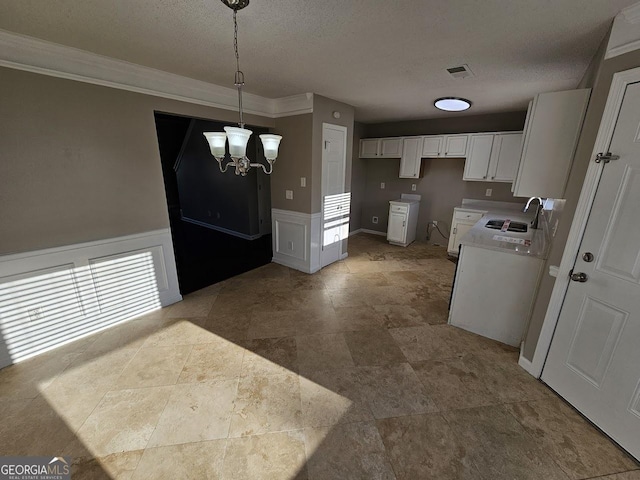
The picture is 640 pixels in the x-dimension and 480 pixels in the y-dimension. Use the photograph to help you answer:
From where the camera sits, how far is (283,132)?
12.2 ft

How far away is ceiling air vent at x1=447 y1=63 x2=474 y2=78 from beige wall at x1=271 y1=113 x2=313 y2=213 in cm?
165

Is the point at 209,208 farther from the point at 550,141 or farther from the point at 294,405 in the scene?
the point at 550,141

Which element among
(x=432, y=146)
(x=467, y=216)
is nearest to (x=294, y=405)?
(x=467, y=216)

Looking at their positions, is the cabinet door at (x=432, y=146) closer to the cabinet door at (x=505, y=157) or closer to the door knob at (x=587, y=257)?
the cabinet door at (x=505, y=157)

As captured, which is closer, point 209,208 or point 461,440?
point 461,440

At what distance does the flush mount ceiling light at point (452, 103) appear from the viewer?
11.1 ft

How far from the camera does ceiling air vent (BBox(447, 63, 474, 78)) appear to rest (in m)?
2.32

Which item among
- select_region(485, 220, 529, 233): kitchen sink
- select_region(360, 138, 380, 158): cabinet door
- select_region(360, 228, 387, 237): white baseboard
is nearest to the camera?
select_region(485, 220, 529, 233): kitchen sink

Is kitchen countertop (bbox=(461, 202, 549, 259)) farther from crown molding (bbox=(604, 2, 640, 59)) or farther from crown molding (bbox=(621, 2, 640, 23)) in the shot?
crown molding (bbox=(621, 2, 640, 23))

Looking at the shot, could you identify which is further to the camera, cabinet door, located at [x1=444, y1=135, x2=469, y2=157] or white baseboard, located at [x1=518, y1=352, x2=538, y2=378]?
cabinet door, located at [x1=444, y1=135, x2=469, y2=157]

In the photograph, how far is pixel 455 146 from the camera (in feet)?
14.8

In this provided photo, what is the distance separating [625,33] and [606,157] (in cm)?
67

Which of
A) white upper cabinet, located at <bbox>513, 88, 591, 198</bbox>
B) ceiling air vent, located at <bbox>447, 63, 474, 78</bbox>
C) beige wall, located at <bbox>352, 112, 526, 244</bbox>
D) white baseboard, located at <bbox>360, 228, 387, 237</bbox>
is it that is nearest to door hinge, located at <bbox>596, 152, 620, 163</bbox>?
white upper cabinet, located at <bbox>513, 88, 591, 198</bbox>

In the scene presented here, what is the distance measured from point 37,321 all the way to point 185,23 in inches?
102
